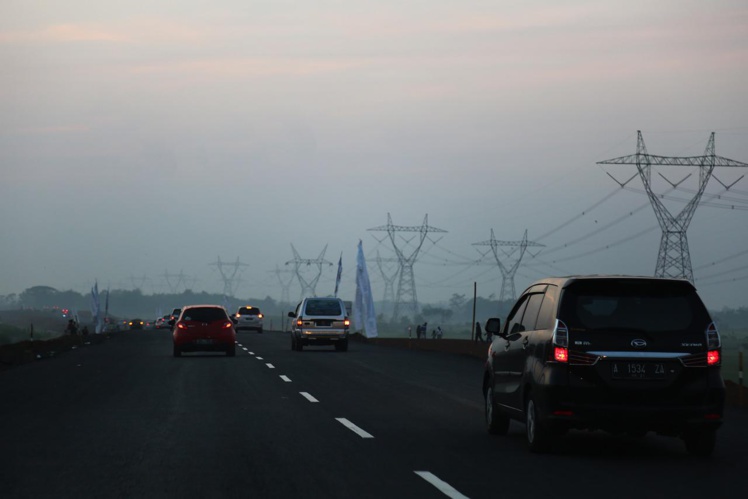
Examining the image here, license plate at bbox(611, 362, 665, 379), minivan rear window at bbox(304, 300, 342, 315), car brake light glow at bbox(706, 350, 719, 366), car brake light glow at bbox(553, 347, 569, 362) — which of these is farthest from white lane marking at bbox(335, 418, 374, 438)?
minivan rear window at bbox(304, 300, 342, 315)

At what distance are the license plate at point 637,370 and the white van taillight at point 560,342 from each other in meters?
0.50

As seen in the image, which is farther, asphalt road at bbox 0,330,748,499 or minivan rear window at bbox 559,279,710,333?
minivan rear window at bbox 559,279,710,333

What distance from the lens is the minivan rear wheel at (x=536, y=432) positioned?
11742mm

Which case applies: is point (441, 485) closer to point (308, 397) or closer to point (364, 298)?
point (308, 397)

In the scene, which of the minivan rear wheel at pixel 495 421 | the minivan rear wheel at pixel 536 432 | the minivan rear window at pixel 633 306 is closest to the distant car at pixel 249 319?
the minivan rear wheel at pixel 495 421

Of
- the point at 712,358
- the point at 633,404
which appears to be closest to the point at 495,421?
the point at 633,404

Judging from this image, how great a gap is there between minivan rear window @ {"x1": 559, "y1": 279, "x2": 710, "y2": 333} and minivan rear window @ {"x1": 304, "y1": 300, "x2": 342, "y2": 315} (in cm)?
3019

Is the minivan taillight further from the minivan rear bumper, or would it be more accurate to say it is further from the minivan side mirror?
the minivan side mirror

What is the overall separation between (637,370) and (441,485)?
2920 millimetres

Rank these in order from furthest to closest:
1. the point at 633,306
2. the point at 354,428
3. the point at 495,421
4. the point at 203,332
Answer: the point at 203,332 → the point at 354,428 → the point at 495,421 → the point at 633,306

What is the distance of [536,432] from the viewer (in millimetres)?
11812

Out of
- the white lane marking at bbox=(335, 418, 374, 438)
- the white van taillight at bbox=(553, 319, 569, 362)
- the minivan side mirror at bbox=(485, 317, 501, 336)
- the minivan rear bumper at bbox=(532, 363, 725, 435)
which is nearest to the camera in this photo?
the minivan rear bumper at bbox=(532, 363, 725, 435)

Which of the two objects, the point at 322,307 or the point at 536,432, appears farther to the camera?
the point at 322,307

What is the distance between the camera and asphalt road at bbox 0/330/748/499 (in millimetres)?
9508
